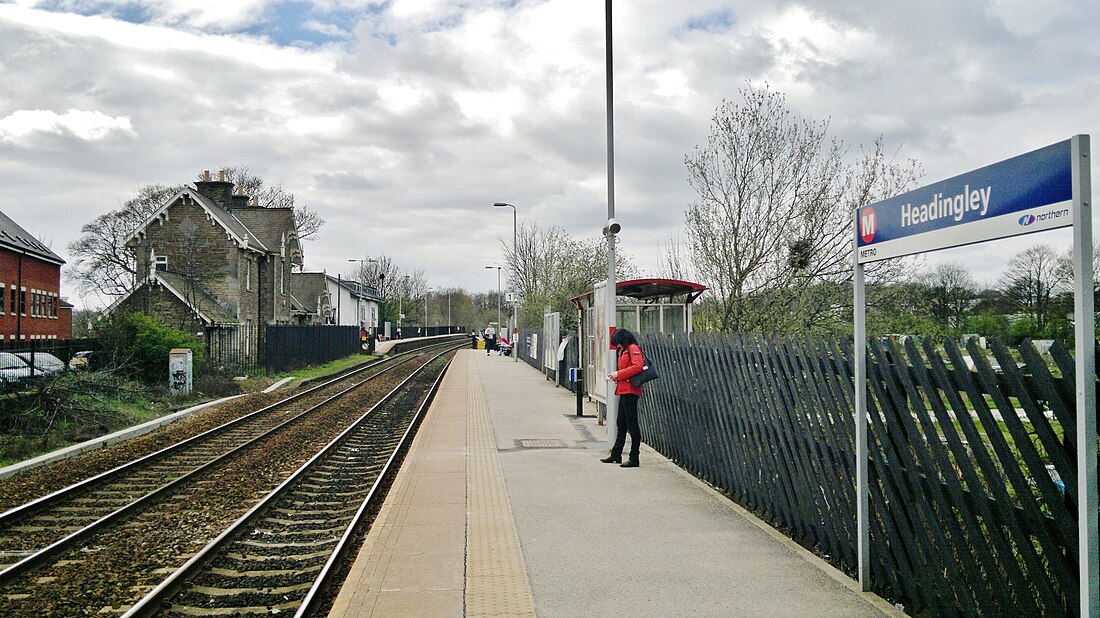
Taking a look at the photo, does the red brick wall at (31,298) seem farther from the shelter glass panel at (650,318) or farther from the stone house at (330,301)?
the stone house at (330,301)

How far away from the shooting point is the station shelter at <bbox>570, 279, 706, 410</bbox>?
1592cm

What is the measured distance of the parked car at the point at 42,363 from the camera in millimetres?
16844

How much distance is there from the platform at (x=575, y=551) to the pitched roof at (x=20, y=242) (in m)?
27.6

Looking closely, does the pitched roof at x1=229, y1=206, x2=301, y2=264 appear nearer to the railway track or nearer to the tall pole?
→ the railway track

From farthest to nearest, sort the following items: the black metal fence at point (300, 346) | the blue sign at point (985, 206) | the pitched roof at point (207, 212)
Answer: the pitched roof at point (207, 212) → the black metal fence at point (300, 346) → the blue sign at point (985, 206)

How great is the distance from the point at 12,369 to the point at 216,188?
108ft

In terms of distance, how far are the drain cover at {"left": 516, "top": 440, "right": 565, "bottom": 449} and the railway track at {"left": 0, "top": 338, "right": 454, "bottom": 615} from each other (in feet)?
11.0

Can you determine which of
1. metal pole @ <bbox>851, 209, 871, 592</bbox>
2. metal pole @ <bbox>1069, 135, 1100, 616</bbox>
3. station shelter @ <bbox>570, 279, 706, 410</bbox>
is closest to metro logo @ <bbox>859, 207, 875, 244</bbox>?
metal pole @ <bbox>851, 209, 871, 592</bbox>

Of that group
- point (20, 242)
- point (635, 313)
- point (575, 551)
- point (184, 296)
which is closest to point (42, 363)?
point (635, 313)

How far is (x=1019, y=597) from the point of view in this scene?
156 inches

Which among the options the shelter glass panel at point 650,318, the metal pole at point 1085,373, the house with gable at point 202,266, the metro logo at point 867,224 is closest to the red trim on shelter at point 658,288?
the shelter glass panel at point 650,318

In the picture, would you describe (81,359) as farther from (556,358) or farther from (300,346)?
(300,346)

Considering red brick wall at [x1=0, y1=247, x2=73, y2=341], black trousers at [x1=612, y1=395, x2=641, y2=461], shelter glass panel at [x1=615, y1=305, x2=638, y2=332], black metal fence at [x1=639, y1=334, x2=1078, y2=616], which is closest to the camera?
black metal fence at [x1=639, y1=334, x2=1078, y2=616]

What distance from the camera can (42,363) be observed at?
1738cm
